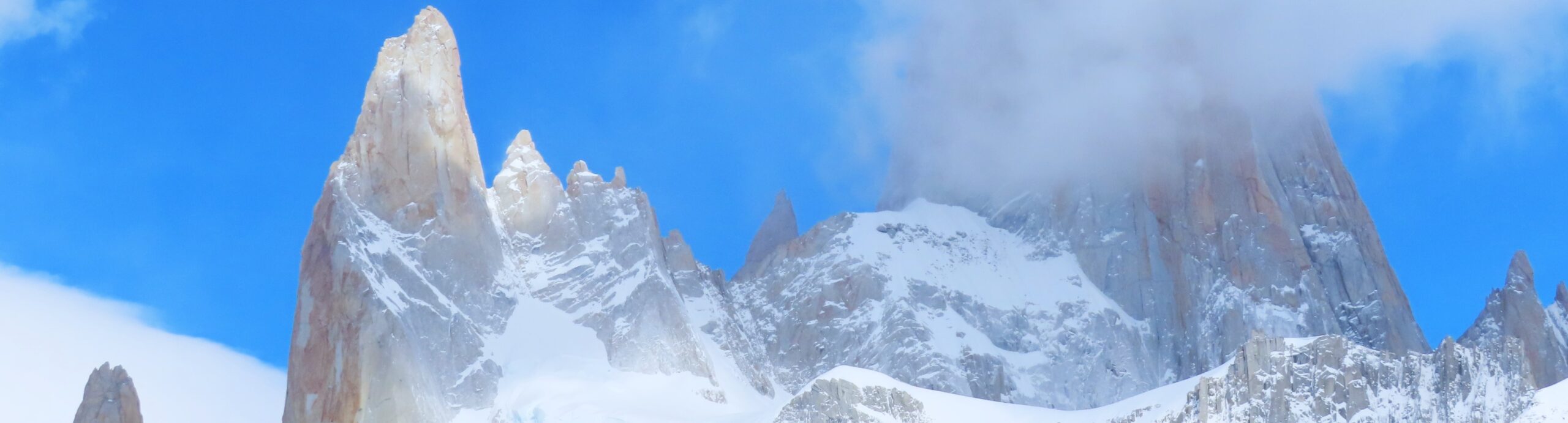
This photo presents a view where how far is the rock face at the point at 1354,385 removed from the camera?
6437 inches

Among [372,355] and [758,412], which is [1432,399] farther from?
[372,355]

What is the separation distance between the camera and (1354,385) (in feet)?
550

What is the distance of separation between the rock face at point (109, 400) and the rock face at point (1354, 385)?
215 ft

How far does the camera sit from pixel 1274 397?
168 meters

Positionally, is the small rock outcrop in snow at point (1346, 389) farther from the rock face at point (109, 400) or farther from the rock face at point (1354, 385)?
the rock face at point (109, 400)

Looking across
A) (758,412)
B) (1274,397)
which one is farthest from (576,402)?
(1274,397)

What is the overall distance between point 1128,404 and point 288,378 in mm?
58824

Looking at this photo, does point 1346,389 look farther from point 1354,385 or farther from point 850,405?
point 850,405

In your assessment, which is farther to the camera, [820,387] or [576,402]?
[576,402]

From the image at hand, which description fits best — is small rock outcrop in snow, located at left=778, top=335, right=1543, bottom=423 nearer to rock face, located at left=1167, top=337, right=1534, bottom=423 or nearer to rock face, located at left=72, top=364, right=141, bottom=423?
rock face, located at left=1167, top=337, right=1534, bottom=423

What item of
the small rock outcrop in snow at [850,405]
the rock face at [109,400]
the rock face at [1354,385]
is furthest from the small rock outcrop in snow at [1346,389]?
the rock face at [109,400]

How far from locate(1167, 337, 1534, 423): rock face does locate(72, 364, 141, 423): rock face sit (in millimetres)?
65507

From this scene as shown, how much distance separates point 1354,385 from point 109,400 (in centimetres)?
7747

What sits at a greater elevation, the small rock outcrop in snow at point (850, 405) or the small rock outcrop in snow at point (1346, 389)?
the small rock outcrop in snow at point (850, 405)
